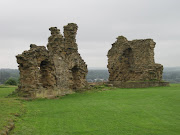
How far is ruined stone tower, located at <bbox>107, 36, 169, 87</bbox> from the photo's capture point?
29266 millimetres

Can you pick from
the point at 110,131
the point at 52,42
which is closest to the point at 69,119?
the point at 110,131

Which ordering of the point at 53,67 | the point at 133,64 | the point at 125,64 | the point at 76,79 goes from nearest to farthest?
1. the point at 53,67
2. the point at 76,79
3. the point at 133,64
4. the point at 125,64

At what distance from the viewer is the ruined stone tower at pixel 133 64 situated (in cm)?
2927

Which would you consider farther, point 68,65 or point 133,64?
point 133,64

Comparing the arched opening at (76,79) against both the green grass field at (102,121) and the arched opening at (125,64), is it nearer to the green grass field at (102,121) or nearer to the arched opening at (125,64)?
the green grass field at (102,121)

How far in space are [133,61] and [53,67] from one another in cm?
1653

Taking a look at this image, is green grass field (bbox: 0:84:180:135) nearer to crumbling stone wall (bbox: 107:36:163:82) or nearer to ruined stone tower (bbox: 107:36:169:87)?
ruined stone tower (bbox: 107:36:169:87)

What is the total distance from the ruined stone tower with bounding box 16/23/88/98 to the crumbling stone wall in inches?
385

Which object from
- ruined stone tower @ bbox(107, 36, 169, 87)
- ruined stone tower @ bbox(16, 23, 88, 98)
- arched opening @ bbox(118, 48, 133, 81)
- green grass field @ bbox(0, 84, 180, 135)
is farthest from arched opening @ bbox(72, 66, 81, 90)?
arched opening @ bbox(118, 48, 133, 81)

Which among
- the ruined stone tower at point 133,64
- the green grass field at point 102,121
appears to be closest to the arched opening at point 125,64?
the ruined stone tower at point 133,64

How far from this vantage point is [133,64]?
3278cm

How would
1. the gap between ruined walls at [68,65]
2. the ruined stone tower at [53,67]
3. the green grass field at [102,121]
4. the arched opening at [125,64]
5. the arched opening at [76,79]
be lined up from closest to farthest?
the green grass field at [102,121] < the ruined stone tower at [53,67] < the gap between ruined walls at [68,65] < the arched opening at [76,79] < the arched opening at [125,64]

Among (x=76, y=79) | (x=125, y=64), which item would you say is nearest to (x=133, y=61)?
(x=125, y=64)

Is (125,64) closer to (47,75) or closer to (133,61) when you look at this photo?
(133,61)
